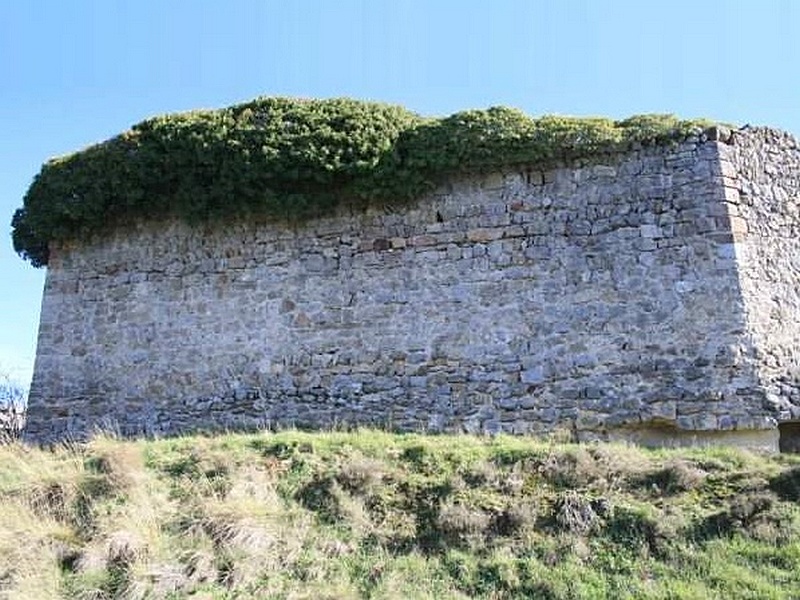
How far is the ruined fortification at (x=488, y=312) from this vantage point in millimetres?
10414

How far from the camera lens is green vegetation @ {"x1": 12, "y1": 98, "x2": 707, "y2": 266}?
37.1 ft

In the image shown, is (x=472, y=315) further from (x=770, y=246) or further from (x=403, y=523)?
(x=403, y=523)

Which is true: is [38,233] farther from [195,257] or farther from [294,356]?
[294,356]

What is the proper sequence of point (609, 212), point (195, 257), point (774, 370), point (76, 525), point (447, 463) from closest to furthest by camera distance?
1. point (76, 525)
2. point (447, 463)
3. point (774, 370)
4. point (609, 212)
5. point (195, 257)

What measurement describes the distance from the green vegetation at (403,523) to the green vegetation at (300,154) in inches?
170

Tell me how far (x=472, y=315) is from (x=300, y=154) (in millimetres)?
3201

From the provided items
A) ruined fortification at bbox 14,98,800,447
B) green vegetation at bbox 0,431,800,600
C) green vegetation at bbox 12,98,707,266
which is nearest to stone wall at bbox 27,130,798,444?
ruined fortification at bbox 14,98,800,447

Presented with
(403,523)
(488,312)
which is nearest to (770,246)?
(488,312)

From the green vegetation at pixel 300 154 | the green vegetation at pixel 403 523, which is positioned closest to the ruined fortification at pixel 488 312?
the green vegetation at pixel 300 154

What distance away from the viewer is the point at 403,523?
295 inches

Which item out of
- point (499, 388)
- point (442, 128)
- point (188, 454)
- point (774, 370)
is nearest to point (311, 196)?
point (442, 128)

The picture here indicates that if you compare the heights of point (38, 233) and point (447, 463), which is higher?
point (38, 233)

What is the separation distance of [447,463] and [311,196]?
200 inches

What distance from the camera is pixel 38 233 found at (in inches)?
527
